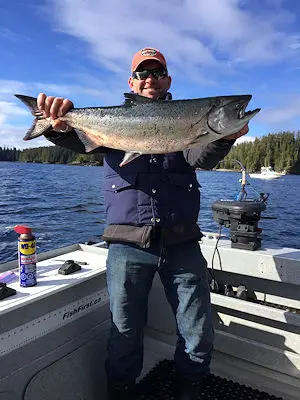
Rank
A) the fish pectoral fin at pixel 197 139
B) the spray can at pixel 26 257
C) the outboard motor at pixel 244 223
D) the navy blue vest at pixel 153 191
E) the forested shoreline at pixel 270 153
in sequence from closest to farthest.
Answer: the fish pectoral fin at pixel 197 139 < the navy blue vest at pixel 153 191 < the spray can at pixel 26 257 < the outboard motor at pixel 244 223 < the forested shoreline at pixel 270 153

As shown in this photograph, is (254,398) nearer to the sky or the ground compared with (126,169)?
nearer to the ground

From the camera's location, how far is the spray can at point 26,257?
334 centimetres

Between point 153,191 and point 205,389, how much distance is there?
86.5 inches

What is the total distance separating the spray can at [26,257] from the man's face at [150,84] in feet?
5.11

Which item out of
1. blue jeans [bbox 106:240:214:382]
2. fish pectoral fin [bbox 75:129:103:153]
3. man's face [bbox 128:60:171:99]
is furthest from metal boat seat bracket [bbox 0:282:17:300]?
man's face [bbox 128:60:171:99]

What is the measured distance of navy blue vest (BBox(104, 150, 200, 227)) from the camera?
3078 millimetres

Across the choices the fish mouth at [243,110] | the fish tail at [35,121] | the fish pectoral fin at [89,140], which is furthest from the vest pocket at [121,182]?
the fish mouth at [243,110]

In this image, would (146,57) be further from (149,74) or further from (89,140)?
(89,140)

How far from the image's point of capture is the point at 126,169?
124 inches

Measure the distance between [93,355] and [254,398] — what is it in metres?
1.65

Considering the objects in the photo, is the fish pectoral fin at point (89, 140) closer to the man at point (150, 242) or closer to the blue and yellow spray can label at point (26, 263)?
the man at point (150, 242)

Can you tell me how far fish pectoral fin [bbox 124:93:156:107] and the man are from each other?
0.99 ft

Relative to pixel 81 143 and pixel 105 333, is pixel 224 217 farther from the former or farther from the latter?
pixel 81 143

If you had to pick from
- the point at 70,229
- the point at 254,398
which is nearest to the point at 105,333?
the point at 254,398
